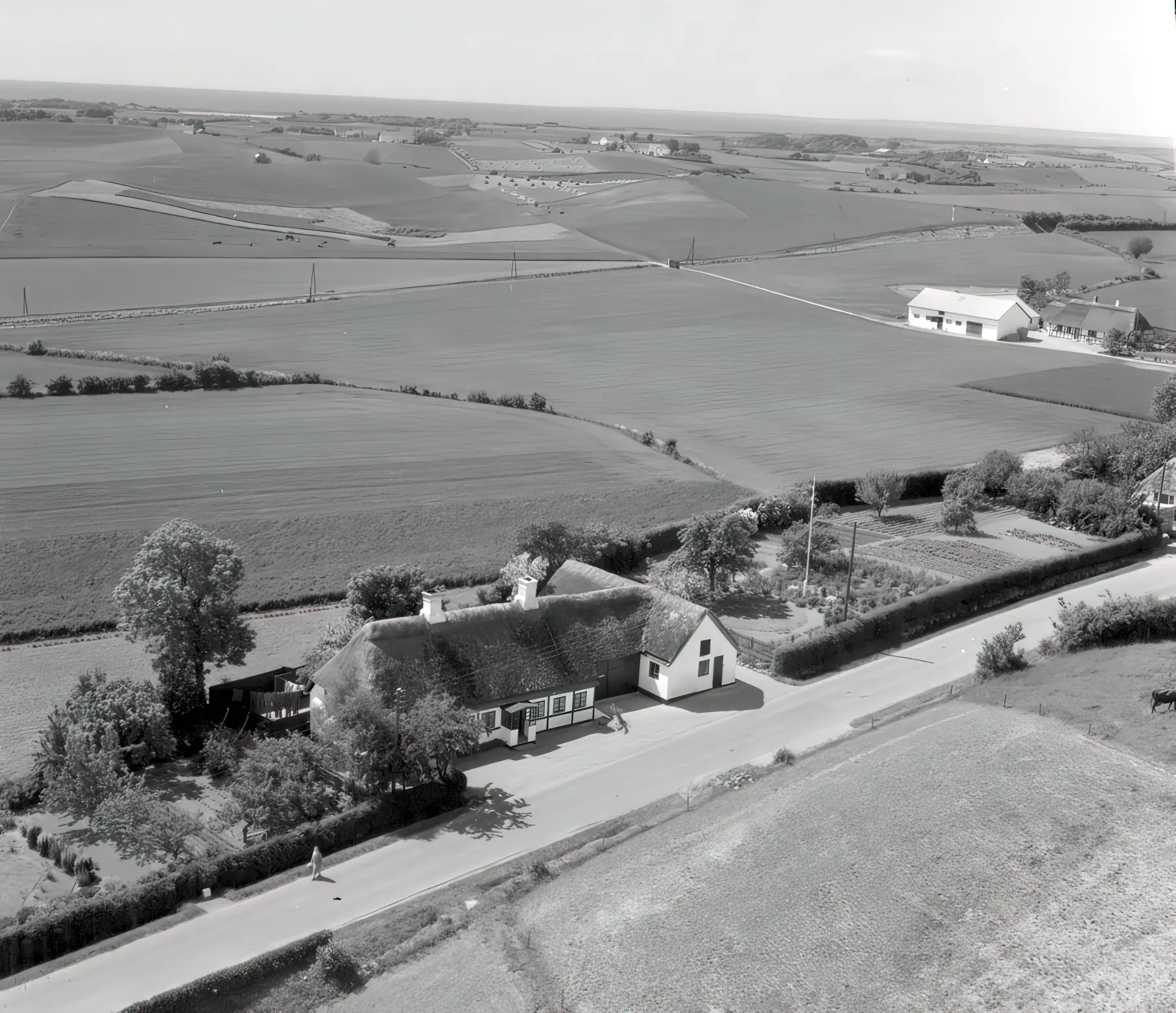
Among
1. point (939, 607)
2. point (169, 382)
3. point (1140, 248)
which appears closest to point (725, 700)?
point (939, 607)

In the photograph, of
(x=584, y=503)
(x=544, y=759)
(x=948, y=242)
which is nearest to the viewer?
(x=544, y=759)

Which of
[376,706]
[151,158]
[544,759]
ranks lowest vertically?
[544,759]

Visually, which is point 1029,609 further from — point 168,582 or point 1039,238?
point 1039,238

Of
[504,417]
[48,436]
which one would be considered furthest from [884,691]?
[48,436]

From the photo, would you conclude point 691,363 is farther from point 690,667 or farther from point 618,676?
point 618,676

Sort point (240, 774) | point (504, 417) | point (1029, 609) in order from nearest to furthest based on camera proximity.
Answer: point (240, 774)
point (1029, 609)
point (504, 417)

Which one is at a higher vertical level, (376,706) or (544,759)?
(376,706)

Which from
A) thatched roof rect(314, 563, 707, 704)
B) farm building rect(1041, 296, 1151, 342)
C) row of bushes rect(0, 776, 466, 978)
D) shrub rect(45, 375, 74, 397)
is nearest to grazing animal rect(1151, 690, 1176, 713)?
thatched roof rect(314, 563, 707, 704)
